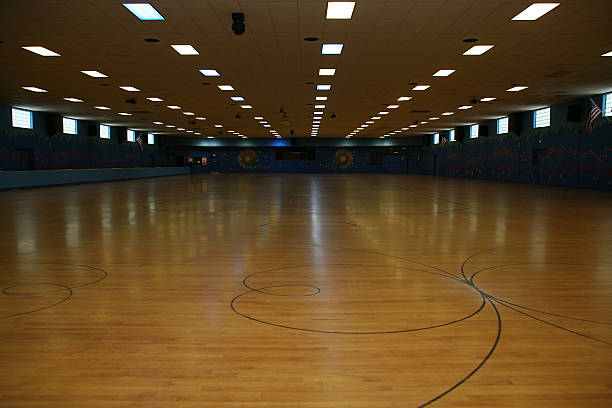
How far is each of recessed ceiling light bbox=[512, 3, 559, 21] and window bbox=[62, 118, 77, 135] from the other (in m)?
22.3

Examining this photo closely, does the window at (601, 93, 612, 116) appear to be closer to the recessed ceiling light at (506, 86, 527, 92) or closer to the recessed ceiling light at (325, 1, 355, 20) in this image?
the recessed ceiling light at (506, 86, 527, 92)

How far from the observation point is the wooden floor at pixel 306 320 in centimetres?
197

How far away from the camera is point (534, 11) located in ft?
22.9

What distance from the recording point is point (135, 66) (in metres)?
10.8

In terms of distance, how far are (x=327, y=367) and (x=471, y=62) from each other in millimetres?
10136

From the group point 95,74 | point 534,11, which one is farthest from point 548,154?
point 95,74

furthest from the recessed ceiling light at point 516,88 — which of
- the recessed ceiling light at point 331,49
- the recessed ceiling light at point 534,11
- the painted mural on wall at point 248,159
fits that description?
the painted mural on wall at point 248,159

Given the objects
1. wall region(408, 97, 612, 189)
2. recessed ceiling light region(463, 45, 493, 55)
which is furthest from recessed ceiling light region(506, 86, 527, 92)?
recessed ceiling light region(463, 45, 493, 55)

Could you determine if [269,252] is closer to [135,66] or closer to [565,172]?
[135,66]

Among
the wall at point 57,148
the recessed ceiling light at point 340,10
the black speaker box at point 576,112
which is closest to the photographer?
the recessed ceiling light at point 340,10

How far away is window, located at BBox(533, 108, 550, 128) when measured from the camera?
19.3 metres

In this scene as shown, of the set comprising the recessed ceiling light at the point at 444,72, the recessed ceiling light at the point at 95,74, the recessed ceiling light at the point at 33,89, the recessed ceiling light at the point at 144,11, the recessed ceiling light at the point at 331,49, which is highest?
the recessed ceiling light at the point at 33,89

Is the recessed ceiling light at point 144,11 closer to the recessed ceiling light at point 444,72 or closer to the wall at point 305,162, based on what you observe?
the recessed ceiling light at point 444,72

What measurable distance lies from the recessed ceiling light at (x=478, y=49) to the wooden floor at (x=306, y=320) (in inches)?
193
